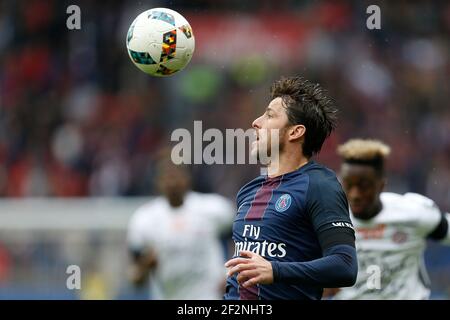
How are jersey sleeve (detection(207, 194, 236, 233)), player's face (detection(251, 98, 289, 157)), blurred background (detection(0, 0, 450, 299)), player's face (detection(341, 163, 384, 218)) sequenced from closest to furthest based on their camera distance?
1. player's face (detection(251, 98, 289, 157))
2. player's face (detection(341, 163, 384, 218))
3. jersey sleeve (detection(207, 194, 236, 233))
4. blurred background (detection(0, 0, 450, 299))

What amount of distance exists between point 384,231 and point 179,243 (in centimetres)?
302

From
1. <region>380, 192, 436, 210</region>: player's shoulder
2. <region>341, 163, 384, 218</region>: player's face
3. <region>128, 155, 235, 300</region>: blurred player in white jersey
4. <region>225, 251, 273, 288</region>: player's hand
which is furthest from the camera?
<region>128, 155, 235, 300</region>: blurred player in white jersey

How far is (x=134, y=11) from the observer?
65.0 ft

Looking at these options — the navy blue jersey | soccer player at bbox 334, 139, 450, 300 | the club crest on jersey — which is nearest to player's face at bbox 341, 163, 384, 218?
soccer player at bbox 334, 139, 450, 300

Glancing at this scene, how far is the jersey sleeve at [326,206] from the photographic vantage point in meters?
5.04

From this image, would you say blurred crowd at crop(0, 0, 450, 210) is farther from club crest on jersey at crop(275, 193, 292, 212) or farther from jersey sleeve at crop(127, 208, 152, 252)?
club crest on jersey at crop(275, 193, 292, 212)

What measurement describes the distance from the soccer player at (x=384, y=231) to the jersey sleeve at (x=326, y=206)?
1.99 metres

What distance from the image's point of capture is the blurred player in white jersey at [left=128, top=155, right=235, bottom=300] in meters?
9.59

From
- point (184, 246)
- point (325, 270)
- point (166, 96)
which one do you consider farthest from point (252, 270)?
point (166, 96)

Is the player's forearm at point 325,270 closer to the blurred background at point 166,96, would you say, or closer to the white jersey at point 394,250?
the white jersey at point 394,250

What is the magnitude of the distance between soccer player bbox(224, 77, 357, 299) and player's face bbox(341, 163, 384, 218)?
5.21 feet

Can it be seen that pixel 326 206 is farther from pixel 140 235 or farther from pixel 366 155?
pixel 140 235

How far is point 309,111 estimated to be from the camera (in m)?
5.57
